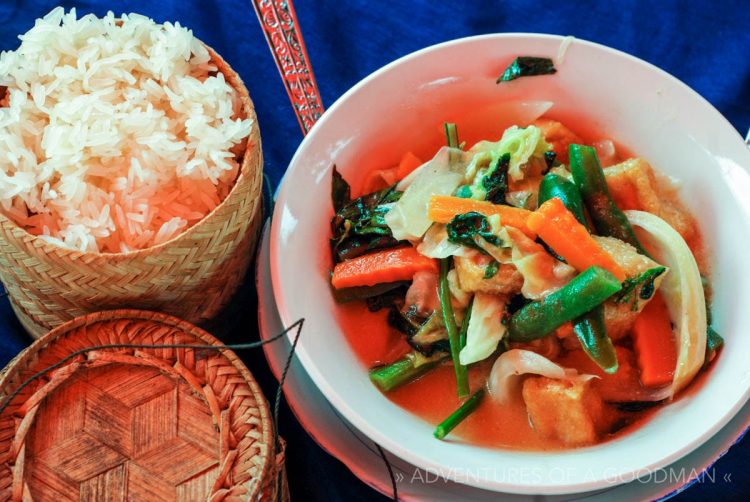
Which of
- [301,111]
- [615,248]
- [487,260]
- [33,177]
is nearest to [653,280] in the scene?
[615,248]

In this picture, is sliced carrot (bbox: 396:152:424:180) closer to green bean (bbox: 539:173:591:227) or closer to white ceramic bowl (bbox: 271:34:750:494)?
white ceramic bowl (bbox: 271:34:750:494)

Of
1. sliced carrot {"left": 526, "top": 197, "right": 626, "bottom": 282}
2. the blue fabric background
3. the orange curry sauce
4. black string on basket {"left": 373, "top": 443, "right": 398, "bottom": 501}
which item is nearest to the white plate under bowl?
black string on basket {"left": 373, "top": 443, "right": 398, "bottom": 501}

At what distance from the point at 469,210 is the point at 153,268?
2.49 ft

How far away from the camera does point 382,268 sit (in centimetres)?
194

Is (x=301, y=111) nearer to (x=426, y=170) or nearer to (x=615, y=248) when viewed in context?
(x=426, y=170)

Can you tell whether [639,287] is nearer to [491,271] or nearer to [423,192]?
[491,271]

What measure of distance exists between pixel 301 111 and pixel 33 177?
0.72 metres

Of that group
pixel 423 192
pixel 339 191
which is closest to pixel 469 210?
pixel 423 192

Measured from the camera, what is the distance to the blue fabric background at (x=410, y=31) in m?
2.48

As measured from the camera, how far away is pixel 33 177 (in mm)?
1844

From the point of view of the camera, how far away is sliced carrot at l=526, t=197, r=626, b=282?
1786 mm

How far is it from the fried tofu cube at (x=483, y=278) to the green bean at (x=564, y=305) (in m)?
0.06

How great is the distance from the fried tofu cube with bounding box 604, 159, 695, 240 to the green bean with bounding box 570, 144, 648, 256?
4cm

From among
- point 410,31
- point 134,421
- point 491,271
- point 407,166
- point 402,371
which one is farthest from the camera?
point 410,31
